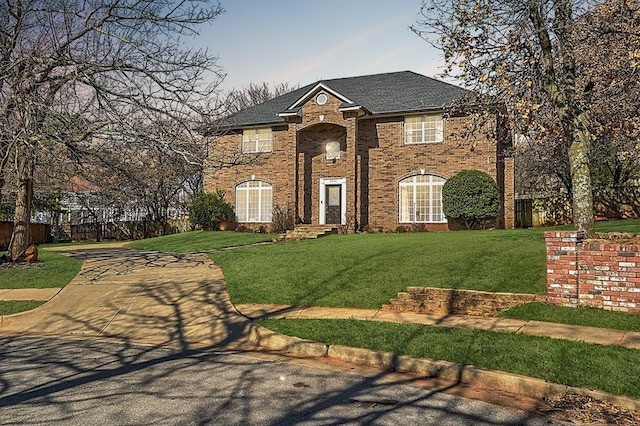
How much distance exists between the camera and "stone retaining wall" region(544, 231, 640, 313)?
8.36 meters

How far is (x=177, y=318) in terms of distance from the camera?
1002 cm

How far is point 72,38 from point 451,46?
9.29 m

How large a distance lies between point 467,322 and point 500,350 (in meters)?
1.85

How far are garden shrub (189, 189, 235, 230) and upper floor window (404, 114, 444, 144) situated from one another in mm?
9905

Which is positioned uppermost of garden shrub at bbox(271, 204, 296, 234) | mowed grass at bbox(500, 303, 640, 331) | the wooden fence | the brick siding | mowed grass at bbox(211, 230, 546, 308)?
the brick siding

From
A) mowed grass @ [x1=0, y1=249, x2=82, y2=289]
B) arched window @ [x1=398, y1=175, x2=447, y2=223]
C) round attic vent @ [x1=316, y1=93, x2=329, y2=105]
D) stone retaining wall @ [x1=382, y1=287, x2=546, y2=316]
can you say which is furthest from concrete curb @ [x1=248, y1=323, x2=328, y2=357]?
round attic vent @ [x1=316, y1=93, x2=329, y2=105]

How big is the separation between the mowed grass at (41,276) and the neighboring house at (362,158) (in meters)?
10.4

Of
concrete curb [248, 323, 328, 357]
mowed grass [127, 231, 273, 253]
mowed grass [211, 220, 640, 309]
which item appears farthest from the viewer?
mowed grass [127, 231, 273, 253]

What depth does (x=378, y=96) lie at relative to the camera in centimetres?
2673

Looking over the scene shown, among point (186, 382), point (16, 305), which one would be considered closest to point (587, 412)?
point (186, 382)

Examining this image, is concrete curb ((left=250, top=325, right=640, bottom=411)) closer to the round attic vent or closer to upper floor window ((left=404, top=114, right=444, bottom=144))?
upper floor window ((left=404, top=114, right=444, bottom=144))

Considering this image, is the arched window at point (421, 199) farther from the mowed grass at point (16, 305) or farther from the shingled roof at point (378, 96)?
the mowed grass at point (16, 305)

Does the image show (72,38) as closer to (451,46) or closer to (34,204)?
(451,46)

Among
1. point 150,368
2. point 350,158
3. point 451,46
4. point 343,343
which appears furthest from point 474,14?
point 350,158
